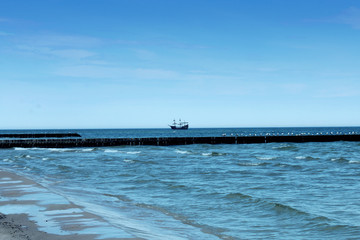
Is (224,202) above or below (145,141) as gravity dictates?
below

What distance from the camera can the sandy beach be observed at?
34.0ft

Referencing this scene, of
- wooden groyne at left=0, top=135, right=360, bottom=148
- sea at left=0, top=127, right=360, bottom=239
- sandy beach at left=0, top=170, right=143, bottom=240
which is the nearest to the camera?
sandy beach at left=0, top=170, right=143, bottom=240

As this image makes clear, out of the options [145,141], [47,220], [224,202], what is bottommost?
[224,202]

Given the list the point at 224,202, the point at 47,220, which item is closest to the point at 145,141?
the point at 224,202

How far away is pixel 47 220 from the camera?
12.2 metres

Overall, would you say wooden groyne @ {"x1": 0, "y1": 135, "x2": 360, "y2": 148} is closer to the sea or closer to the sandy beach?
the sea

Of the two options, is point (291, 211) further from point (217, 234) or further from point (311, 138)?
point (311, 138)

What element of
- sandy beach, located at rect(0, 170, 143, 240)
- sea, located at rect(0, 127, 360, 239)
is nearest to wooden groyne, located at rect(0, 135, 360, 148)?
sea, located at rect(0, 127, 360, 239)

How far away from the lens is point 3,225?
1096 cm

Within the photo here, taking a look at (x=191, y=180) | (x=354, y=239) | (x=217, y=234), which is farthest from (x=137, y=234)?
(x=191, y=180)

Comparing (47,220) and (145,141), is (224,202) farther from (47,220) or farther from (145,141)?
(145,141)

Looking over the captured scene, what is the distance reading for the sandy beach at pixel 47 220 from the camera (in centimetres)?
1035

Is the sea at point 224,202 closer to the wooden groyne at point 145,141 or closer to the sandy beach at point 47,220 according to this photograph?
the sandy beach at point 47,220

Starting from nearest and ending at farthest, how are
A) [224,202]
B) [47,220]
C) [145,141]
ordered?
[47,220], [224,202], [145,141]
